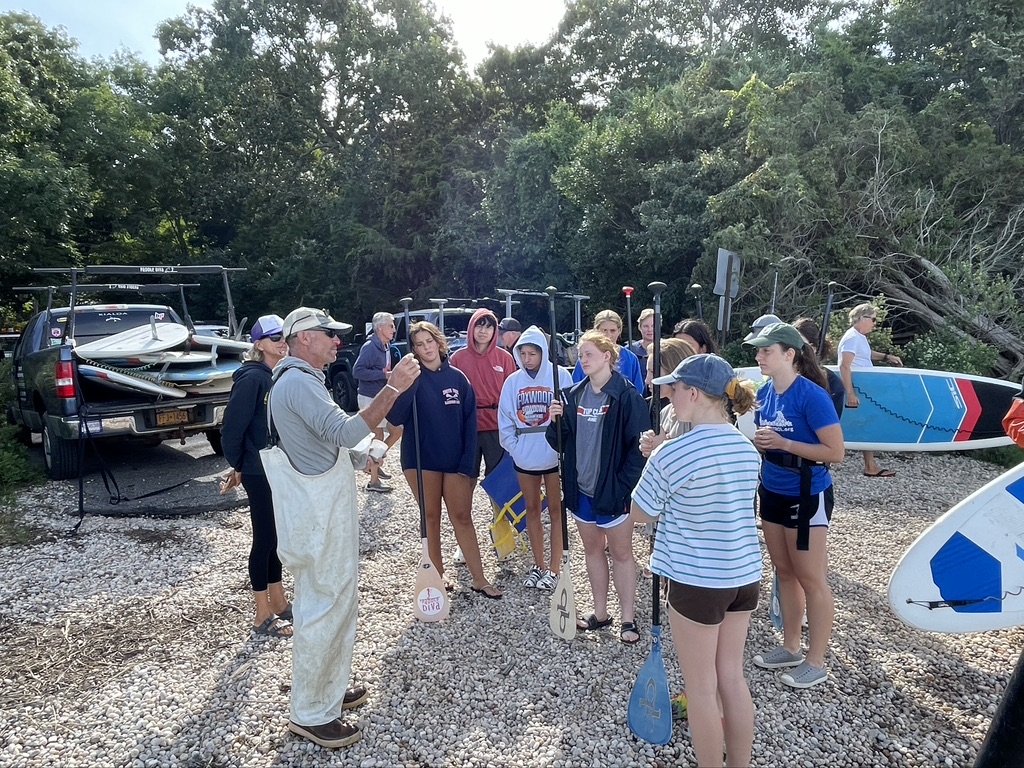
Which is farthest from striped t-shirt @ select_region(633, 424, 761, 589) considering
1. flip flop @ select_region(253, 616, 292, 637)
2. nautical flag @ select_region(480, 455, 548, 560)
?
nautical flag @ select_region(480, 455, 548, 560)

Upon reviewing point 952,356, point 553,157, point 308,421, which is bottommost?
point 952,356

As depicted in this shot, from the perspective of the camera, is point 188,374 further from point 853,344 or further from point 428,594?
point 853,344

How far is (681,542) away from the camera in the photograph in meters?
2.53

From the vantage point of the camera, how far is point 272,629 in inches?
162

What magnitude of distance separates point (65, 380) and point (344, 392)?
6665 millimetres

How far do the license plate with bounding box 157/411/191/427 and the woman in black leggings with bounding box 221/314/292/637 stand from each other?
3.47 metres

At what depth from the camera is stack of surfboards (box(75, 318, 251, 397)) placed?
6.95m

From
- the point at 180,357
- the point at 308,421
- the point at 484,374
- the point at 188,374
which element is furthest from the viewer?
the point at 180,357

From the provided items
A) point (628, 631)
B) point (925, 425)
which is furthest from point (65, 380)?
point (925, 425)

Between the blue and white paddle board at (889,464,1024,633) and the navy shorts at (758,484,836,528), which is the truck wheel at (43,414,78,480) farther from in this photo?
the blue and white paddle board at (889,464,1024,633)

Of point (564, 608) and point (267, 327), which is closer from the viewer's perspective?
point (564, 608)

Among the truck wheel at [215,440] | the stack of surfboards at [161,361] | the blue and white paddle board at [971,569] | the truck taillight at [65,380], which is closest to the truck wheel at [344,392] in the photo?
the truck wheel at [215,440]

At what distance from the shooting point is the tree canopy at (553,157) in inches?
492

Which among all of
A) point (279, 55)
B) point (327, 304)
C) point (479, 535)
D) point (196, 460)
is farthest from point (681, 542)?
point (279, 55)
